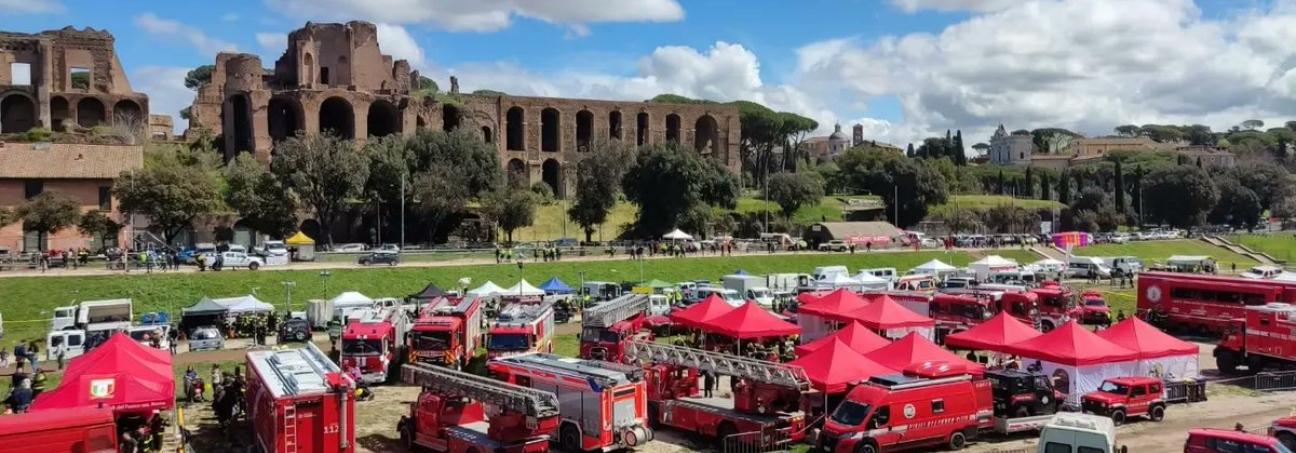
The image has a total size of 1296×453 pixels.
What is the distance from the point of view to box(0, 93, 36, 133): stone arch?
71.8 m

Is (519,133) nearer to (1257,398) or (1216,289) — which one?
(1216,289)

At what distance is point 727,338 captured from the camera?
2652 centimetres

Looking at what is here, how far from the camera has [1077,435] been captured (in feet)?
45.0

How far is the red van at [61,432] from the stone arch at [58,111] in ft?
230

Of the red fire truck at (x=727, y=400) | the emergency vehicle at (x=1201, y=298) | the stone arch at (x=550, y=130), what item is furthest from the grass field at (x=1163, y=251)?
the red fire truck at (x=727, y=400)

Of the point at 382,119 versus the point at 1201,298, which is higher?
the point at 382,119

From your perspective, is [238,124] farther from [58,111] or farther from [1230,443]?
[1230,443]

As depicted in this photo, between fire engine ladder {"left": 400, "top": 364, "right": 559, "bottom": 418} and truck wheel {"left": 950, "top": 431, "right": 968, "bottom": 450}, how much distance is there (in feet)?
24.1

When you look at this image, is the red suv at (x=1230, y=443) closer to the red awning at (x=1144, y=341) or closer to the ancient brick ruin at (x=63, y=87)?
the red awning at (x=1144, y=341)

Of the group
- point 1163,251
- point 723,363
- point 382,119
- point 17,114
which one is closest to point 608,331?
point 723,363

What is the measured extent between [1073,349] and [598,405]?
11.4 m

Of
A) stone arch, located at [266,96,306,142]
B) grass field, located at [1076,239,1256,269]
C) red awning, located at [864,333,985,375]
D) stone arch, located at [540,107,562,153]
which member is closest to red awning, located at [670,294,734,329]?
red awning, located at [864,333,985,375]

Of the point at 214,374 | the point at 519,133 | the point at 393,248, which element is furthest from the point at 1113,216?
the point at 214,374

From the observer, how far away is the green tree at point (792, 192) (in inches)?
3066
